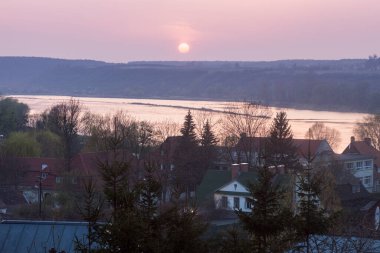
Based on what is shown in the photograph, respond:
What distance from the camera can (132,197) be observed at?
7047 mm

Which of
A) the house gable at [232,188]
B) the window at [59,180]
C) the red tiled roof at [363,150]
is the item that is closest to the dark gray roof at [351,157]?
the red tiled roof at [363,150]

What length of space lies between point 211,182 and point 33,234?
1800cm

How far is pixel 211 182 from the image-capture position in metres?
30.3

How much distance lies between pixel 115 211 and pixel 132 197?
0.21 meters

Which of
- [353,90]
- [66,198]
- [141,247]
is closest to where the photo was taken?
[141,247]

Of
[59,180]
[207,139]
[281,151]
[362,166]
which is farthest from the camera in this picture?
[362,166]

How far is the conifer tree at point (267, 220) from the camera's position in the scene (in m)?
7.31

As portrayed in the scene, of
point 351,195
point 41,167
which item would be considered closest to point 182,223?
point 351,195

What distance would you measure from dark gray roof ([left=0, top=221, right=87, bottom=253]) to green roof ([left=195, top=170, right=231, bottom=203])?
1657cm

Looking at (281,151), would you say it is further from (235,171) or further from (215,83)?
(215,83)

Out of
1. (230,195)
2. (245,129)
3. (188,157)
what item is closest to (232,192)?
(230,195)

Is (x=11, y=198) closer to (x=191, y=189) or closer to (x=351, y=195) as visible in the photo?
(x=191, y=189)

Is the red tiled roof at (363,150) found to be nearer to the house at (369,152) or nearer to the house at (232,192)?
the house at (369,152)

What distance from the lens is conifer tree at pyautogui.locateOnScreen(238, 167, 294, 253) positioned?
24.0ft
